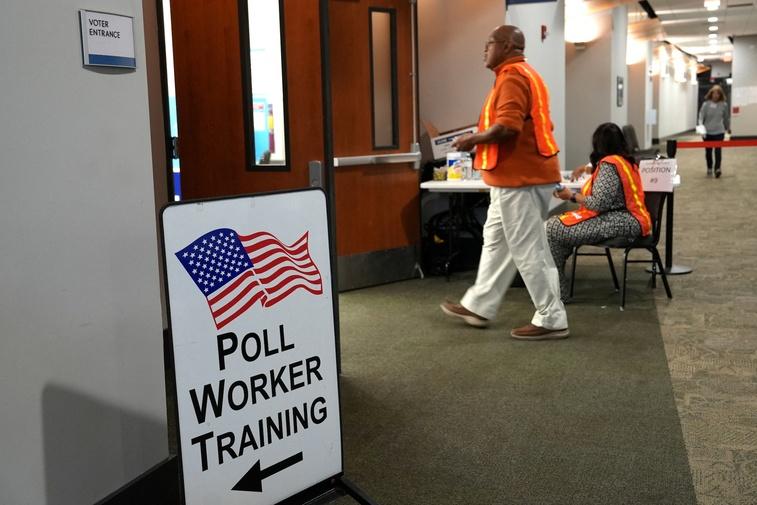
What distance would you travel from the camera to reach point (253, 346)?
2.01 m

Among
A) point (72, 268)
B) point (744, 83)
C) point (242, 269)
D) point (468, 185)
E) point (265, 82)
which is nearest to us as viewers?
point (242, 269)

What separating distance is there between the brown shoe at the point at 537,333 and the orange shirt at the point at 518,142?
0.80 metres

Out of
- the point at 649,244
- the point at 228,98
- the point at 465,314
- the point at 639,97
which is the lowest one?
the point at 465,314

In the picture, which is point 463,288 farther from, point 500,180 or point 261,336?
point 261,336

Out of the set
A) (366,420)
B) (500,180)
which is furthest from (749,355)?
(366,420)

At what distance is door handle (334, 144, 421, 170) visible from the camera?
571cm

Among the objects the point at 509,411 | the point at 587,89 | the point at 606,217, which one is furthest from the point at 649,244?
the point at 587,89

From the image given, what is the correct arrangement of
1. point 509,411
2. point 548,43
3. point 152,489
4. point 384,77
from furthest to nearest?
point 548,43 < point 384,77 < point 509,411 < point 152,489

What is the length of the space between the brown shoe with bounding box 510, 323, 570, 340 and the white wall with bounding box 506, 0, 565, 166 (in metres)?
2.79

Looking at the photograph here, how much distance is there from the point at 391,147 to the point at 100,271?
4.00 m

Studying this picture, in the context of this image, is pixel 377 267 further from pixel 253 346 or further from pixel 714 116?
pixel 714 116

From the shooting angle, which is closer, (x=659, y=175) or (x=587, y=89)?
(x=659, y=175)

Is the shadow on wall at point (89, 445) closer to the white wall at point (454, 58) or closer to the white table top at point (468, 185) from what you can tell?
the white table top at point (468, 185)

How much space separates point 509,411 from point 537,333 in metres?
1.14
